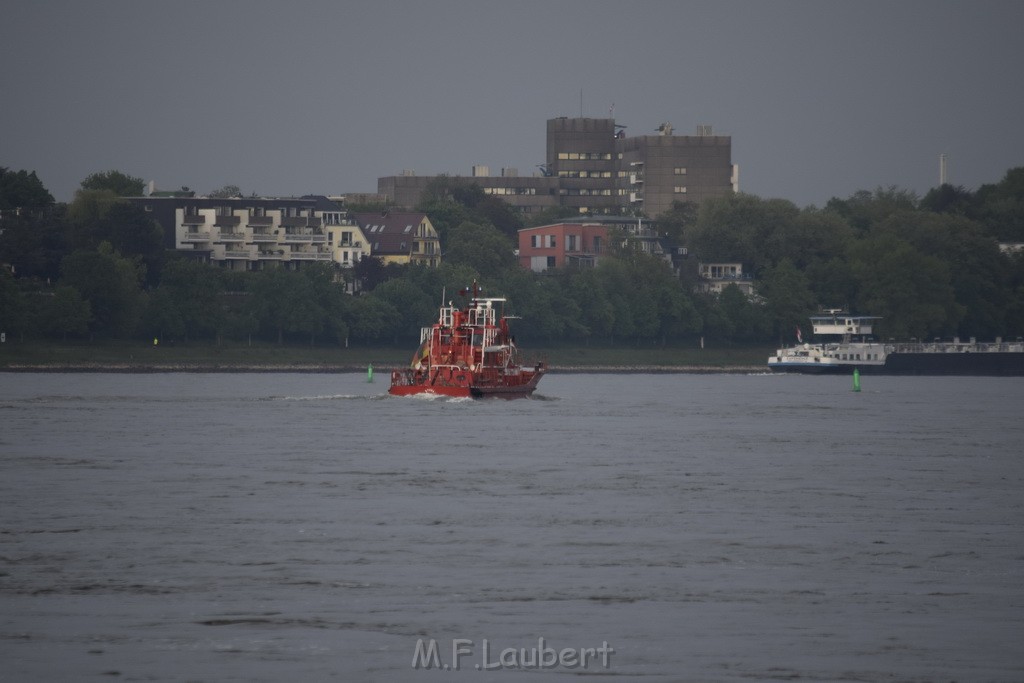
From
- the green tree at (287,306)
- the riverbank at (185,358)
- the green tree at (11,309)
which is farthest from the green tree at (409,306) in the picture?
the green tree at (11,309)

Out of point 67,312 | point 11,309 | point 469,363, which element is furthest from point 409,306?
point 469,363

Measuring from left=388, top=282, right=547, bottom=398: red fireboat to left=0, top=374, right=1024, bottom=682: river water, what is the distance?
2924cm

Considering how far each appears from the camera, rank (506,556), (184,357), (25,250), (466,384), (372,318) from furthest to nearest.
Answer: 1. (25,250)
2. (372,318)
3. (184,357)
4. (466,384)
5. (506,556)

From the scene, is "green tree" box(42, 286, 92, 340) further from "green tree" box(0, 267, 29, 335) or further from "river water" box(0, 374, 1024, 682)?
"river water" box(0, 374, 1024, 682)

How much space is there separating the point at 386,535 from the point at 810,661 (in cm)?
1607

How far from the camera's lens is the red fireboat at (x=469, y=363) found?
11244 centimetres

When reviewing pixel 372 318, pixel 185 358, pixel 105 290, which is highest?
pixel 105 290

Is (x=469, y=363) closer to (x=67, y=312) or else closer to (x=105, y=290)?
(x=67, y=312)

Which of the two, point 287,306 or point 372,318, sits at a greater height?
point 287,306

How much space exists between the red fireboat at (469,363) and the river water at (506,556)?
29236 mm

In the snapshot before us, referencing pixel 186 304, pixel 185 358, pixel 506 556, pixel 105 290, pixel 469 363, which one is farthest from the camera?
pixel 186 304

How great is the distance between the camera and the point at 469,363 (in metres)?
113

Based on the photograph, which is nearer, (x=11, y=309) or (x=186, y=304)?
(x=11, y=309)

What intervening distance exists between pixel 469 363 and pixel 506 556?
74.4 metres
